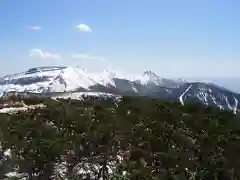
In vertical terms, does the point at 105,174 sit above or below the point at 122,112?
below

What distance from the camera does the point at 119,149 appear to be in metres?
18.0

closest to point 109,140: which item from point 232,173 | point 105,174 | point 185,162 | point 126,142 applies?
point 126,142

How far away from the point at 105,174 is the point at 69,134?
4068mm

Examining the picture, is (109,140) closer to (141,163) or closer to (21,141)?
(141,163)

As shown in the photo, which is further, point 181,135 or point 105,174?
point 181,135

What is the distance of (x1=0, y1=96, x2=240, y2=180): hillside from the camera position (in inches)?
613

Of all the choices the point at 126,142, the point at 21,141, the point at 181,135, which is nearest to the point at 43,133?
the point at 21,141

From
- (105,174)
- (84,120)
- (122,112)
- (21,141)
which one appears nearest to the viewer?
(105,174)

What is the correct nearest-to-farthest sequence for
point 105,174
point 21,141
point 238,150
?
A: point 105,174 → point 21,141 → point 238,150

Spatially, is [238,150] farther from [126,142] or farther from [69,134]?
[69,134]

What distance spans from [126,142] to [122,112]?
671cm

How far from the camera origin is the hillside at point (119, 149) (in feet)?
51.1

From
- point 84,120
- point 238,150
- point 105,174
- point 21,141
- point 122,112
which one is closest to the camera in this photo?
point 105,174

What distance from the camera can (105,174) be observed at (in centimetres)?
1598
